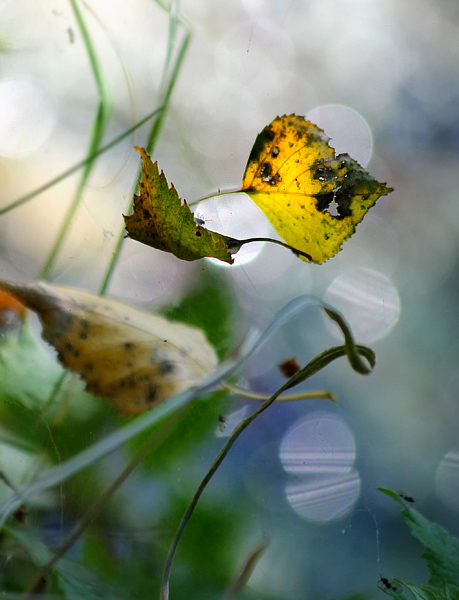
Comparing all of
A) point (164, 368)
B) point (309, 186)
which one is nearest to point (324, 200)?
point (309, 186)

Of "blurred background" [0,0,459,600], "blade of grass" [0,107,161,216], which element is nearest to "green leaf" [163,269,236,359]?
"blurred background" [0,0,459,600]

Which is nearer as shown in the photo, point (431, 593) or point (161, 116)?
point (431, 593)

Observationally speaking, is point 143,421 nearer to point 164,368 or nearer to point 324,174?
point 164,368

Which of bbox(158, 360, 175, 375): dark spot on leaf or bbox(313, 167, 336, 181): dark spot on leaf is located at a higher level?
bbox(313, 167, 336, 181): dark spot on leaf

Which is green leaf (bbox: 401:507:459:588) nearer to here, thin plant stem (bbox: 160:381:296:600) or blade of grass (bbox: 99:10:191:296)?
thin plant stem (bbox: 160:381:296:600)

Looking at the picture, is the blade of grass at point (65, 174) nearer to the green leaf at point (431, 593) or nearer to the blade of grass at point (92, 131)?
the blade of grass at point (92, 131)

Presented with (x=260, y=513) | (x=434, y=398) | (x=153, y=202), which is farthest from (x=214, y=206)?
(x=434, y=398)
